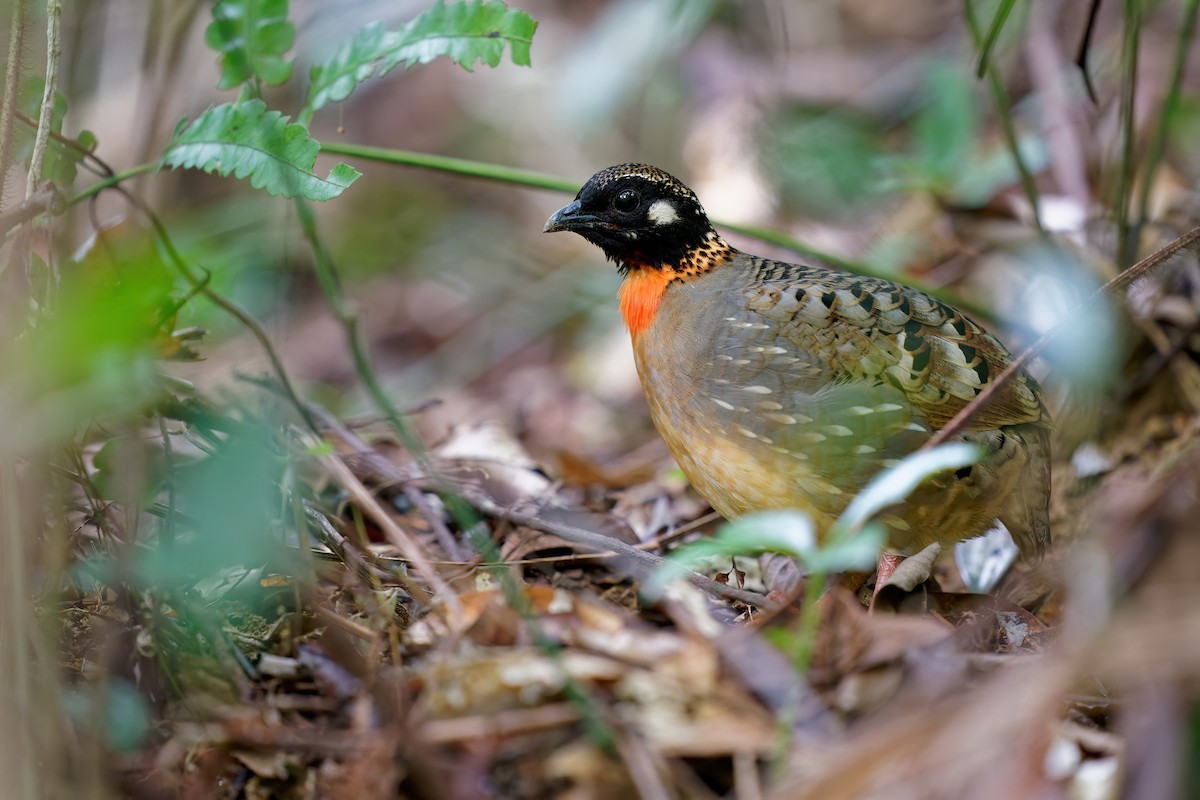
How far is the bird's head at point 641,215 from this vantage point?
4.33 m

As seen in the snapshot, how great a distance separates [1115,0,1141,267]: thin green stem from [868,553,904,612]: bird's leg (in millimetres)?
1798

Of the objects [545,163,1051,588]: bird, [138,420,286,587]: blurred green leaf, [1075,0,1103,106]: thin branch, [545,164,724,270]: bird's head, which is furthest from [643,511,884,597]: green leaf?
[1075,0,1103,106]: thin branch

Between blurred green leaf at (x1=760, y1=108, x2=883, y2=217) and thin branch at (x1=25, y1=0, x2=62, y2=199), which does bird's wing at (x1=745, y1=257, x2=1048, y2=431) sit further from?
blurred green leaf at (x1=760, y1=108, x2=883, y2=217)

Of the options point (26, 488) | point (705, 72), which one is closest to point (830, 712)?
point (26, 488)

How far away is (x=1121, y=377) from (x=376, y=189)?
7.16 meters

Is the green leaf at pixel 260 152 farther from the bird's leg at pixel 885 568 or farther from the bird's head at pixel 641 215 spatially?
the bird's leg at pixel 885 568

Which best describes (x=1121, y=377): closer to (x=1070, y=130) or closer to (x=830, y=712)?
(x=1070, y=130)

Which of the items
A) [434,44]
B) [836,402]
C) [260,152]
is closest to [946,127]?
[836,402]

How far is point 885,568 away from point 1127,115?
84.5 inches

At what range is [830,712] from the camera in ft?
7.86

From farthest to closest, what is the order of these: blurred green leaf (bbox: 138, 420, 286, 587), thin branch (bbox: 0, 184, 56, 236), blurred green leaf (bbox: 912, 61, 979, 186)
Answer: blurred green leaf (bbox: 912, 61, 979, 186) → thin branch (bbox: 0, 184, 56, 236) → blurred green leaf (bbox: 138, 420, 286, 587)

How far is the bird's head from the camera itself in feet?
14.2

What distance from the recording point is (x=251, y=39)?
3807mm

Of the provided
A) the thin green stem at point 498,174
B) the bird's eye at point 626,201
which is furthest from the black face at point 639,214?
the thin green stem at point 498,174
